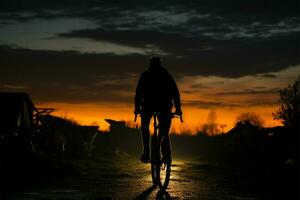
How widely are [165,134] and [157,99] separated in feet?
2.37

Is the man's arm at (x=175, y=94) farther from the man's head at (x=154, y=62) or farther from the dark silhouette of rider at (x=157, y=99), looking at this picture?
the man's head at (x=154, y=62)

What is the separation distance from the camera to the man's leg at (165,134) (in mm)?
10180

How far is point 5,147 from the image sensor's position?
986 inches

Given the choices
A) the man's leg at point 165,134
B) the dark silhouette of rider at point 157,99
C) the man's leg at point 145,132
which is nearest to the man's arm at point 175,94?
the dark silhouette of rider at point 157,99

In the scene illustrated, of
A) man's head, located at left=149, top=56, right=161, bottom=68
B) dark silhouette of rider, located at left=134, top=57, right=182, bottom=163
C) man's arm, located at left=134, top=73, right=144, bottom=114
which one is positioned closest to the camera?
dark silhouette of rider, located at left=134, top=57, right=182, bottom=163

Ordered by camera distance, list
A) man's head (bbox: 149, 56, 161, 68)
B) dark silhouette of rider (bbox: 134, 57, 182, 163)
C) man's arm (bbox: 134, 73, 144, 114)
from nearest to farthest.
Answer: dark silhouette of rider (bbox: 134, 57, 182, 163) < man's arm (bbox: 134, 73, 144, 114) < man's head (bbox: 149, 56, 161, 68)

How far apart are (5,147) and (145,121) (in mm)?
16390

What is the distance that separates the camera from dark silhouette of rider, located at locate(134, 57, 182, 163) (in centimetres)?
1014

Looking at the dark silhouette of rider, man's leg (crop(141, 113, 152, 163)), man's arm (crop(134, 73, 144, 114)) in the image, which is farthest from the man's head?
man's leg (crop(141, 113, 152, 163))

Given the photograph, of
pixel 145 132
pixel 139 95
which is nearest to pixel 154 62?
pixel 139 95

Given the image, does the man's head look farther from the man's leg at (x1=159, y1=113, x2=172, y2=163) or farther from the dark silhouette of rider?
the man's leg at (x1=159, y1=113, x2=172, y2=163)

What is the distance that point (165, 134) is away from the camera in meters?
10.3

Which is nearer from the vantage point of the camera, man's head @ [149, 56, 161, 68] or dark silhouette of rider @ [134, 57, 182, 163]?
dark silhouette of rider @ [134, 57, 182, 163]

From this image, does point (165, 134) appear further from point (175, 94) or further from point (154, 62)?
point (154, 62)
